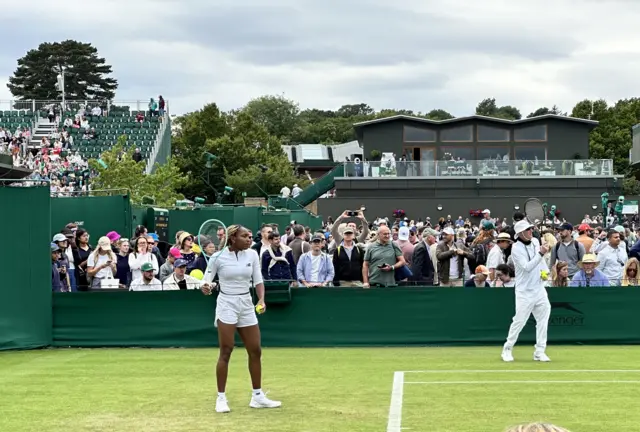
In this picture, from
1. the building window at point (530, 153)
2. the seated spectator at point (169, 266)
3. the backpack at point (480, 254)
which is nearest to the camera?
the seated spectator at point (169, 266)

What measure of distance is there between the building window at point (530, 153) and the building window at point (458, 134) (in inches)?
124

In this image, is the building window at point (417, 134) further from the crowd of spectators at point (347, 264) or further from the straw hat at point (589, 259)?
the straw hat at point (589, 259)

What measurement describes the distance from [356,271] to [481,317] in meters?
2.25

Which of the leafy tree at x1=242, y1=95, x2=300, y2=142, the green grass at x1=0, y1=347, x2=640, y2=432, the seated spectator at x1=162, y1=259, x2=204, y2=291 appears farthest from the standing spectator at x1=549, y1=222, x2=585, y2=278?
the leafy tree at x1=242, y1=95, x2=300, y2=142

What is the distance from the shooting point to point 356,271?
61.2 ft

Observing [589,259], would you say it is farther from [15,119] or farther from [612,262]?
[15,119]

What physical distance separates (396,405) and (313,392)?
53.8 inches

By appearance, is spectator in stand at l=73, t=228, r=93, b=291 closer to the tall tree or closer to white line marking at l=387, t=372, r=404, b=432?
white line marking at l=387, t=372, r=404, b=432

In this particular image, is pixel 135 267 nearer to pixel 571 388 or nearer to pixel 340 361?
pixel 340 361

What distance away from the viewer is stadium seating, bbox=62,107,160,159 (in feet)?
197

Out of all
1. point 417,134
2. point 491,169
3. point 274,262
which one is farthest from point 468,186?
point 274,262

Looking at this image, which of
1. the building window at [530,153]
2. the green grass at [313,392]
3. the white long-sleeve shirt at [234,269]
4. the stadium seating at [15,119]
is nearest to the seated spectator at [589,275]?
the green grass at [313,392]

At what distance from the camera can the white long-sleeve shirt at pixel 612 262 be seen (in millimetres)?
18828

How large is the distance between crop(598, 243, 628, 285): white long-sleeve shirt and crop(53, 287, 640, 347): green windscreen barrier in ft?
2.94
